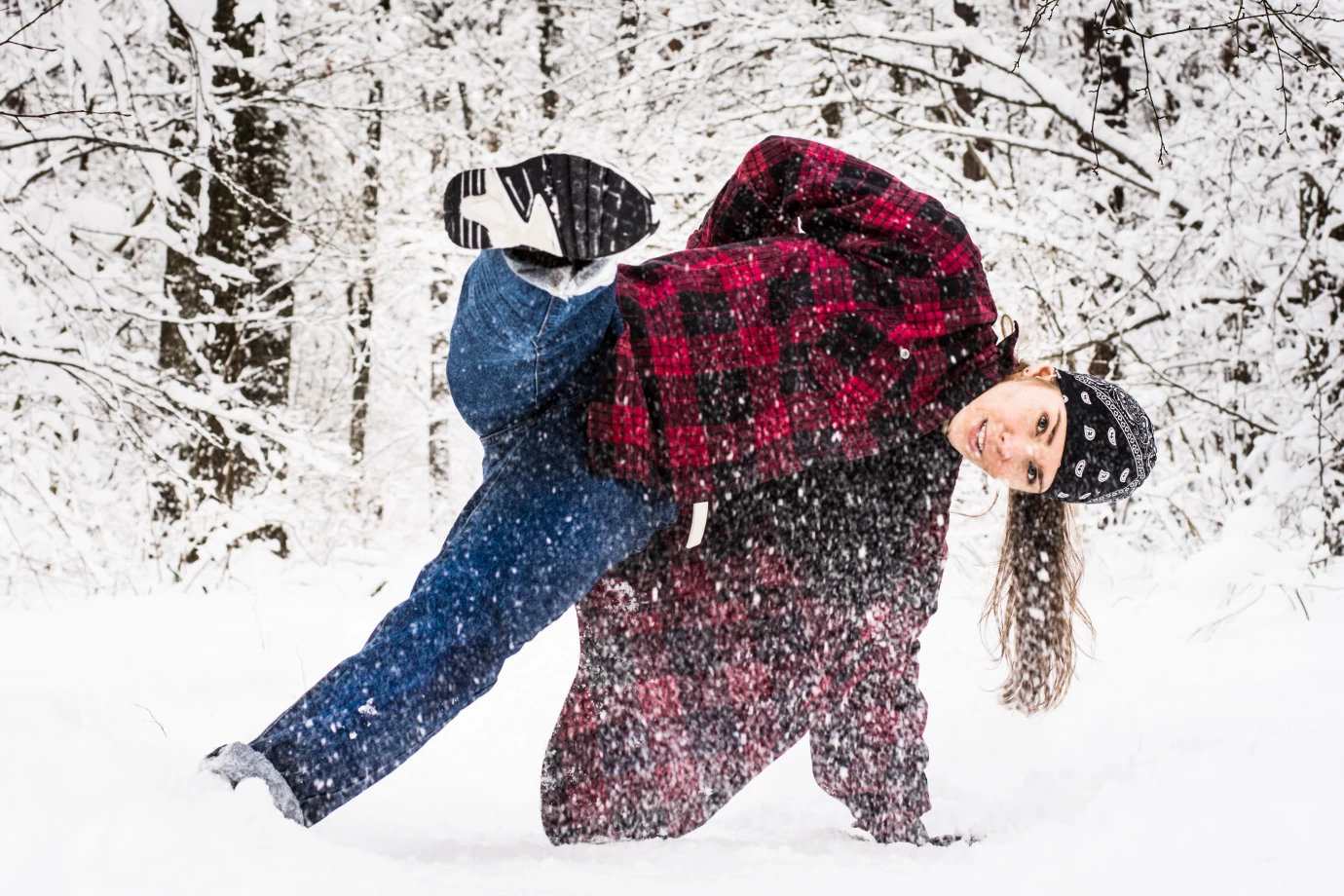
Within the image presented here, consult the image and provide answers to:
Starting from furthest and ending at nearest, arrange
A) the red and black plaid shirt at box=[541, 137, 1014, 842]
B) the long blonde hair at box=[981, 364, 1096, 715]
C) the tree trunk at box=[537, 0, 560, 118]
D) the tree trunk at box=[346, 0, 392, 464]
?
the tree trunk at box=[537, 0, 560, 118] < the tree trunk at box=[346, 0, 392, 464] < the long blonde hair at box=[981, 364, 1096, 715] < the red and black plaid shirt at box=[541, 137, 1014, 842]

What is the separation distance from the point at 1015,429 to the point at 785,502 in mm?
441

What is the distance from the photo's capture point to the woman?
1.34m

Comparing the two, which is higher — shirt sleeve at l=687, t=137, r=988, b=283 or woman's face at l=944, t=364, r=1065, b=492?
shirt sleeve at l=687, t=137, r=988, b=283

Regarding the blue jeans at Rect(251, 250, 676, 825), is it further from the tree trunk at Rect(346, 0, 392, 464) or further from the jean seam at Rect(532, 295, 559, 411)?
the tree trunk at Rect(346, 0, 392, 464)

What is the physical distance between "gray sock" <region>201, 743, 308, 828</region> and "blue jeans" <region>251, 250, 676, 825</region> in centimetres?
2

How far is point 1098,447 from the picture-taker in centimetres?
182

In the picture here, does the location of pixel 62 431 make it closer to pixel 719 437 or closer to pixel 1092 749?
pixel 719 437

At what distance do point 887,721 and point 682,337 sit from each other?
2.84 ft

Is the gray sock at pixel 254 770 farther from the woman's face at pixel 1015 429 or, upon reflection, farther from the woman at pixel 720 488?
the woman's face at pixel 1015 429

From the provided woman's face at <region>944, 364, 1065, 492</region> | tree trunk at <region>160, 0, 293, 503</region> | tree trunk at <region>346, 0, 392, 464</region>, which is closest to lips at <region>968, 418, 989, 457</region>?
woman's face at <region>944, 364, 1065, 492</region>

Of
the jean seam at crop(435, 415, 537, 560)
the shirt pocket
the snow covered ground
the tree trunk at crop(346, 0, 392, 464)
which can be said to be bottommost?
the tree trunk at crop(346, 0, 392, 464)

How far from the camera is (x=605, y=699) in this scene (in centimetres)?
183

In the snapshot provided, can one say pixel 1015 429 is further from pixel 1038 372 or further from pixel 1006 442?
pixel 1038 372

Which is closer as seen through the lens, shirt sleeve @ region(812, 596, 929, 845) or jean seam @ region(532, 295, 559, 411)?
jean seam @ region(532, 295, 559, 411)
